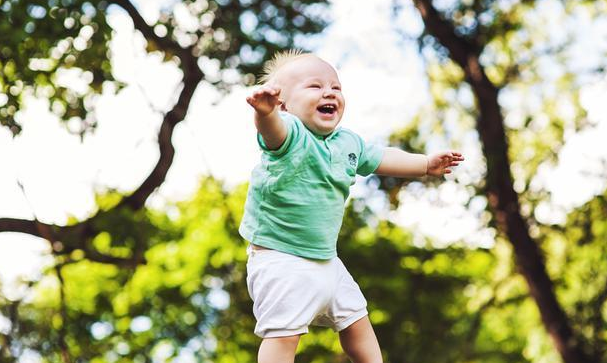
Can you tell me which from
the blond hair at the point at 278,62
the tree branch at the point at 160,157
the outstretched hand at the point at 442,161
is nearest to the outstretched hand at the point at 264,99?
the blond hair at the point at 278,62

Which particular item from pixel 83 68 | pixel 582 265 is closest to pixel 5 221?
pixel 83 68

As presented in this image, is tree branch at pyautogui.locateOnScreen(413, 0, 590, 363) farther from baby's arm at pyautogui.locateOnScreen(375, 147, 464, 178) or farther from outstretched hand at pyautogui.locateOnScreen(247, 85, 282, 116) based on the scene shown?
outstretched hand at pyautogui.locateOnScreen(247, 85, 282, 116)

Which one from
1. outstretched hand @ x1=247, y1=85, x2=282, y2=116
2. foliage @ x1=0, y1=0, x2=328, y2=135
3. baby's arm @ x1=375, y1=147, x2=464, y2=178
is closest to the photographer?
outstretched hand @ x1=247, y1=85, x2=282, y2=116

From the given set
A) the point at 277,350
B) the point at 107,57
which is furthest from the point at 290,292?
the point at 107,57

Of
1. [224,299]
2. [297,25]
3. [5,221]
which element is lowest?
[224,299]

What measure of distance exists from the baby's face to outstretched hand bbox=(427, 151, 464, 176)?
0.33 m

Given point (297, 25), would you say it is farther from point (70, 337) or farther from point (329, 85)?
point (329, 85)

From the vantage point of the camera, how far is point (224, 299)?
9.40m

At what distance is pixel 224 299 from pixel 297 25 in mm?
3788

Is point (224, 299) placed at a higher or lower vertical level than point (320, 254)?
lower

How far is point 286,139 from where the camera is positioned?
6.57 ft

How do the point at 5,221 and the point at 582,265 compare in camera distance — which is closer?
the point at 5,221

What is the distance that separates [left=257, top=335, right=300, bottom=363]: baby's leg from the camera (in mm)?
2072

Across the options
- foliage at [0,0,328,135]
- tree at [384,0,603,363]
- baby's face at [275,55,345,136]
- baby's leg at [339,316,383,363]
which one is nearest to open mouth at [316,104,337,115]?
baby's face at [275,55,345,136]
